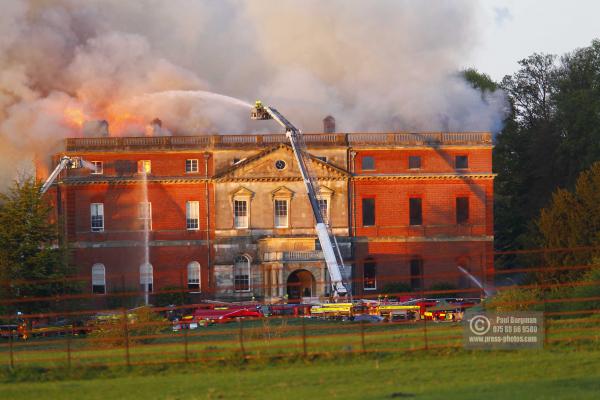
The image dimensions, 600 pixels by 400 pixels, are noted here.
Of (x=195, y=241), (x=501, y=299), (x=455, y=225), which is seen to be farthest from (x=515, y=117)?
(x=501, y=299)

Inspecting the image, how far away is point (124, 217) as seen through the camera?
6744 centimetres

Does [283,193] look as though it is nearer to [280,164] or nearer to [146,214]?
[280,164]

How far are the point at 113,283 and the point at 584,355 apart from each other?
4478 centimetres

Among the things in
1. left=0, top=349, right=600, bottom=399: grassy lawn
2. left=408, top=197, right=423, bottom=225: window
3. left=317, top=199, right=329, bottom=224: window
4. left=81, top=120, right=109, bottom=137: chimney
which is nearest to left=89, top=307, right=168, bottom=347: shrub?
left=0, top=349, right=600, bottom=399: grassy lawn

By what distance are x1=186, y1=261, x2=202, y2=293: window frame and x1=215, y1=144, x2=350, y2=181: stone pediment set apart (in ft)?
15.4

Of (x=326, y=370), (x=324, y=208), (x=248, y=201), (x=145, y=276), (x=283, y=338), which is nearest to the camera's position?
(x=326, y=370)

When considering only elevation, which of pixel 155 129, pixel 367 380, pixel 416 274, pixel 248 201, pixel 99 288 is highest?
pixel 155 129

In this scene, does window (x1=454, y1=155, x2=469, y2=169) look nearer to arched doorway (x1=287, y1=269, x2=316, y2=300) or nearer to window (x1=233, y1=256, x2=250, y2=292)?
arched doorway (x1=287, y1=269, x2=316, y2=300)

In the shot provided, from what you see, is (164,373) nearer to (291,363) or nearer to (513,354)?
(291,363)

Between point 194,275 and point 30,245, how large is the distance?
17731 millimetres

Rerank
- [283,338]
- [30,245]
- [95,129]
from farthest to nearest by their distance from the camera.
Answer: [95,129], [30,245], [283,338]

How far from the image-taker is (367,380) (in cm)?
2248

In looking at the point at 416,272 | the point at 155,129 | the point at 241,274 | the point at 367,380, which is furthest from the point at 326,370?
the point at 155,129

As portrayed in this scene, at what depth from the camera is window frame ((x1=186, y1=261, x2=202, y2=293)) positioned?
219 ft
